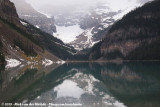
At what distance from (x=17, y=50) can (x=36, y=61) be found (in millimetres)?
22776

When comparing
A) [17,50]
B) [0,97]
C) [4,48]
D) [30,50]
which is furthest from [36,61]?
[0,97]

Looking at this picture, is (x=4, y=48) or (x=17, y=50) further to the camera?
(x=17, y=50)

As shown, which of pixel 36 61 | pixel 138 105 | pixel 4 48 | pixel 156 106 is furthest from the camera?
pixel 36 61

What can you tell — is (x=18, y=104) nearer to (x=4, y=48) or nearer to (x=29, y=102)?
(x=29, y=102)

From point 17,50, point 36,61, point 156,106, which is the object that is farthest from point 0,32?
point 156,106

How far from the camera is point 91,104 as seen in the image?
32.0 metres

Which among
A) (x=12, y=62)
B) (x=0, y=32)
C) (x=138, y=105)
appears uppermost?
(x=0, y=32)

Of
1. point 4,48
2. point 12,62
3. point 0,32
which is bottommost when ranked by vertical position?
point 12,62

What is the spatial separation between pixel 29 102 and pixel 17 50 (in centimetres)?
12831

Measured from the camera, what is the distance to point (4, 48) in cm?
13888

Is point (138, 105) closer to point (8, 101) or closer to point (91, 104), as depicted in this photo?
point (91, 104)

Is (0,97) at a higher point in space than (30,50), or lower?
lower

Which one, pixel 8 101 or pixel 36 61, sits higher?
pixel 36 61

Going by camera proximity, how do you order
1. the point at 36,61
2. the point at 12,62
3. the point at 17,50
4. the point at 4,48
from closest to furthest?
the point at 12,62, the point at 4,48, the point at 17,50, the point at 36,61
